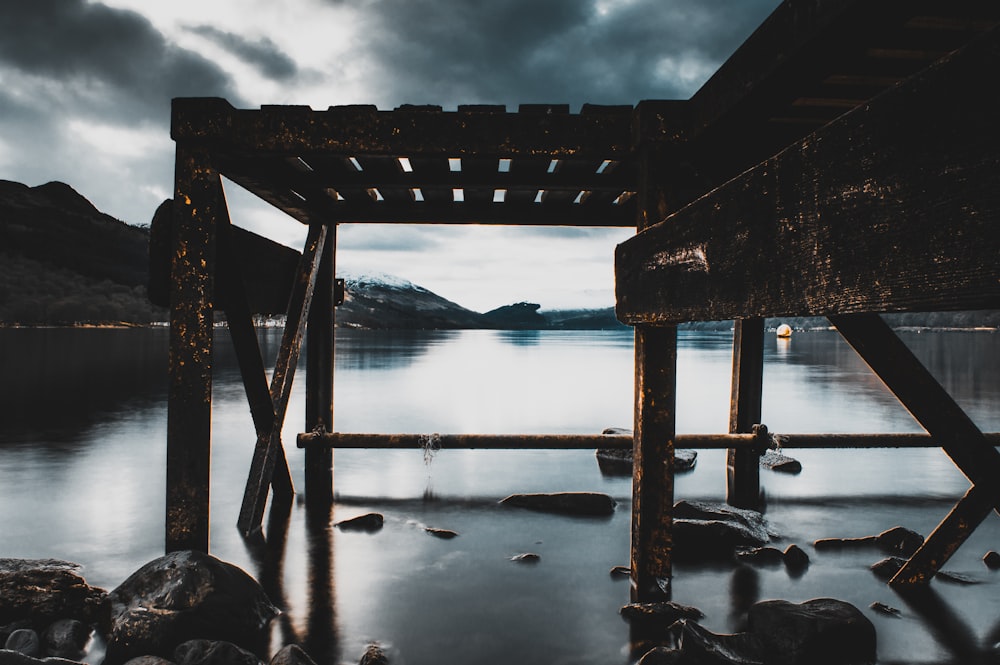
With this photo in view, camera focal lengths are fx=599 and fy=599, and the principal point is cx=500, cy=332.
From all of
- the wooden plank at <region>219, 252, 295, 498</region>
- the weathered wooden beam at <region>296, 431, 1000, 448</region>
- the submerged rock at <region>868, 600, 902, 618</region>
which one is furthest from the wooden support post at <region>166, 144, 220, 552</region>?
the submerged rock at <region>868, 600, 902, 618</region>

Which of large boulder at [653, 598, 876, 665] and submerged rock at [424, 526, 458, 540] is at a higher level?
large boulder at [653, 598, 876, 665]

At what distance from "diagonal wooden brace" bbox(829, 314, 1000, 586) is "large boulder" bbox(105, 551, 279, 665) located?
3.89 metres

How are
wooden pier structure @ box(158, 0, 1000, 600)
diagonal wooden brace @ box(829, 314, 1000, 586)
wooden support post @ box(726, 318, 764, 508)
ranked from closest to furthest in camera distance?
wooden pier structure @ box(158, 0, 1000, 600)
diagonal wooden brace @ box(829, 314, 1000, 586)
wooden support post @ box(726, 318, 764, 508)

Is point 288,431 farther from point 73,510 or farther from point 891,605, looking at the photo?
point 891,605

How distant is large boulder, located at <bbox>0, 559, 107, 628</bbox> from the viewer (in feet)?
11.3

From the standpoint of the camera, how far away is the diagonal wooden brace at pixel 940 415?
11.8 feet

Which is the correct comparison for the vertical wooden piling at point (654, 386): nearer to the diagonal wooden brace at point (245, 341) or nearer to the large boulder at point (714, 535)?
the large boulder at point (714, 535)

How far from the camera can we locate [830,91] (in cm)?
345

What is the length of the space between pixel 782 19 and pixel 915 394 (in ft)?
8.80

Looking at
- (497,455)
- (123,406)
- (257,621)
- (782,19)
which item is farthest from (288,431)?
(782,19)

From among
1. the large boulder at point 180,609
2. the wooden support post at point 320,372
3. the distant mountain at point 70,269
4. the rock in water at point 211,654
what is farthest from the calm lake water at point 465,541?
the distant mountain at point 70,269

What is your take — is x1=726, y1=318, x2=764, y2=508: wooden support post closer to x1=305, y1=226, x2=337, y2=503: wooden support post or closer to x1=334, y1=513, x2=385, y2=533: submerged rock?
x1=334, y1=513, x2=385, y2=533: submerged rock

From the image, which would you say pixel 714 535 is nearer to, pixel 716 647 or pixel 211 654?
pixel 716 647

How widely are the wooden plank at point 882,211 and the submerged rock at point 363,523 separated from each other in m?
4.92
